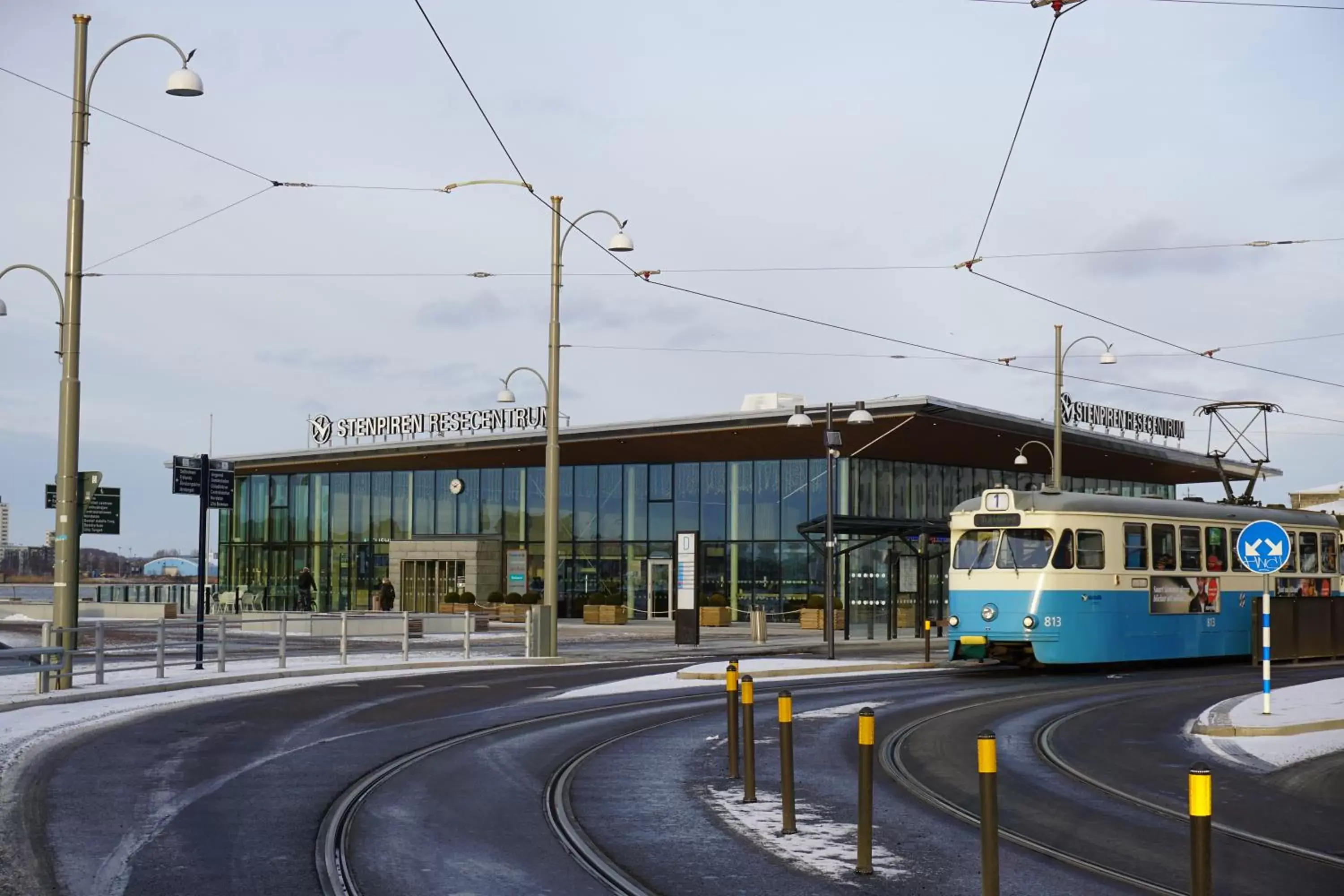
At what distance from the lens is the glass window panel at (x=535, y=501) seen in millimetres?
62656

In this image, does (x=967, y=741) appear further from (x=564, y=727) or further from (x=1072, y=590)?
(x=1072, y=590)

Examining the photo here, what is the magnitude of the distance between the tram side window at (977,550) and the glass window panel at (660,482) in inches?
1257

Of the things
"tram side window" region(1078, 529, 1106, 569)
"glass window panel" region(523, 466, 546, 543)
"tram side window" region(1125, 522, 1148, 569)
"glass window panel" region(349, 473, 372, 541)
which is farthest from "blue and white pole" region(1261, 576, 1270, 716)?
"glass window panel" region(349, 473, 372, 541)

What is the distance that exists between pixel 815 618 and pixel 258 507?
29641mm

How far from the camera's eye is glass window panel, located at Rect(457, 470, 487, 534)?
64.1m

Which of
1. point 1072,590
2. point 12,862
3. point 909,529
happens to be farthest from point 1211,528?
point 12,862

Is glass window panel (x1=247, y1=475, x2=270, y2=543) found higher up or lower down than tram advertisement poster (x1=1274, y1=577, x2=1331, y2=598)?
higher up

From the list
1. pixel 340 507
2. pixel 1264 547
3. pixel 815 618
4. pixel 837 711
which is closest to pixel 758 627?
pixel 815 618

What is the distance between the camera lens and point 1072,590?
2661cm

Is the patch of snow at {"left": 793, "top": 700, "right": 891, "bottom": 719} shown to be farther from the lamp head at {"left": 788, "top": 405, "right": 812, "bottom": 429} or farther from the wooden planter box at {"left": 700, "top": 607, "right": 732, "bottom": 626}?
the wooden planter box at {"left": 700, "top": 607, "right": 732, "bottom": 626}

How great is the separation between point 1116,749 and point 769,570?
136 feet

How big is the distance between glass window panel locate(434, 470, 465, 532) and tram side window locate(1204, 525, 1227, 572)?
40413 mm

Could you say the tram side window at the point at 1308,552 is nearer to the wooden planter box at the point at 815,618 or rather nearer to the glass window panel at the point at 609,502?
the wooden planter box at the point at 815,618

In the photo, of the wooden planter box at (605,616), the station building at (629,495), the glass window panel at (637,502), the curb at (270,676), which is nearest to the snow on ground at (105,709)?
the curb at (270,676)
